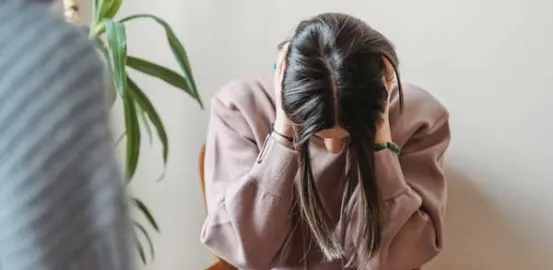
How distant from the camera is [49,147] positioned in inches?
19.0

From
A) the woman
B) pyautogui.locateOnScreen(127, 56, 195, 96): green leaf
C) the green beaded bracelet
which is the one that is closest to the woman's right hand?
the woman

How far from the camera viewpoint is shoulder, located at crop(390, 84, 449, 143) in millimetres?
1488

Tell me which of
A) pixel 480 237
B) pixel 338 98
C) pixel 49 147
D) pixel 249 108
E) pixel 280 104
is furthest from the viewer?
pixel 480 237

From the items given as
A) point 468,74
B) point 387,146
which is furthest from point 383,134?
point 468,74

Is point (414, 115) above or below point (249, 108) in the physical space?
below

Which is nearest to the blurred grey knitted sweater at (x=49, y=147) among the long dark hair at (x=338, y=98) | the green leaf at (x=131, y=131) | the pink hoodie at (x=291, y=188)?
the long dark hair at (x=338, y=98)

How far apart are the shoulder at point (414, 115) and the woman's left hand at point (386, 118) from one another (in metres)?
0.03

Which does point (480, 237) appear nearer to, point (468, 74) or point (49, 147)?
point (468, 74)

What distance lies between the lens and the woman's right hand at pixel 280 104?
1357 mm

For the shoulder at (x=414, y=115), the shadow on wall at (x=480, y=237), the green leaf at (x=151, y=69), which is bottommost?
the shadow on wall at (x=480, y=237)

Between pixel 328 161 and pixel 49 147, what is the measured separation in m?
0.99

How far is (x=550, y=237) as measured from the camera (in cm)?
172

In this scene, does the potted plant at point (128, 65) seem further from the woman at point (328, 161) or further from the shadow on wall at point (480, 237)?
the shadow on wall at point (480, 237)

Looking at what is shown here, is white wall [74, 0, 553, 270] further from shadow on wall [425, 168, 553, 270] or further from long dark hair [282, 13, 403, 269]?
long dark hair [282, 13, 403, 269]
